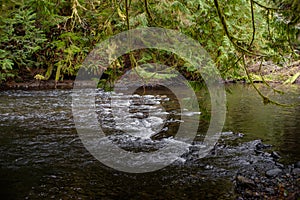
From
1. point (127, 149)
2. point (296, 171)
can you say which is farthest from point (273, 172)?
point (127, 149)

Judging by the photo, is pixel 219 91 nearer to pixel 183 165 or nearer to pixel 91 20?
pixel 183 165

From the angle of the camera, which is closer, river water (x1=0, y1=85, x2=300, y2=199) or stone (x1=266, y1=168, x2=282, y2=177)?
river water (x1=0, y1=85, x2=300, y2=199)

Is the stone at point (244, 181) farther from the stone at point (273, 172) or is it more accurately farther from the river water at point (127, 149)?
the stone at point (273, 172)

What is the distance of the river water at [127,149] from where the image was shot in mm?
3576

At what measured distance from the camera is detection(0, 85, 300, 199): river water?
3576 mm

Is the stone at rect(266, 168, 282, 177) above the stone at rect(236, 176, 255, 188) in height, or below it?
above

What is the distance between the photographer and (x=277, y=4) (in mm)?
2416

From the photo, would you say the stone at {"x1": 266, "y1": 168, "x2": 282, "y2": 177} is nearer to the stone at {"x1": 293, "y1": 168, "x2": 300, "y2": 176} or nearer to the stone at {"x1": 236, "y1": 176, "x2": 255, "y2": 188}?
the stone at {"x1": 293, "y1": 168, "x2": 300, "y2": 176}

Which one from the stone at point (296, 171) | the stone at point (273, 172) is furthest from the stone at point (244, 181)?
the stone at point (296, 171)

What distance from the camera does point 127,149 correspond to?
5125 millimetres

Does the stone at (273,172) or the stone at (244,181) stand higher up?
the stone at (273,172)

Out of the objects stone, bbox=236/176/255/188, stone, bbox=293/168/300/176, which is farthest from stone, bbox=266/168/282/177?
stone, bbox=236/176/255/188

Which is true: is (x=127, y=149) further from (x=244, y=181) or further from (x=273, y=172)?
(x=273, y=172)

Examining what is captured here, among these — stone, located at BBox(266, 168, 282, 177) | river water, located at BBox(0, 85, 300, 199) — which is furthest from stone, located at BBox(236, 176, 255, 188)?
stone, located at BBox(266, 168, 282, 177)
